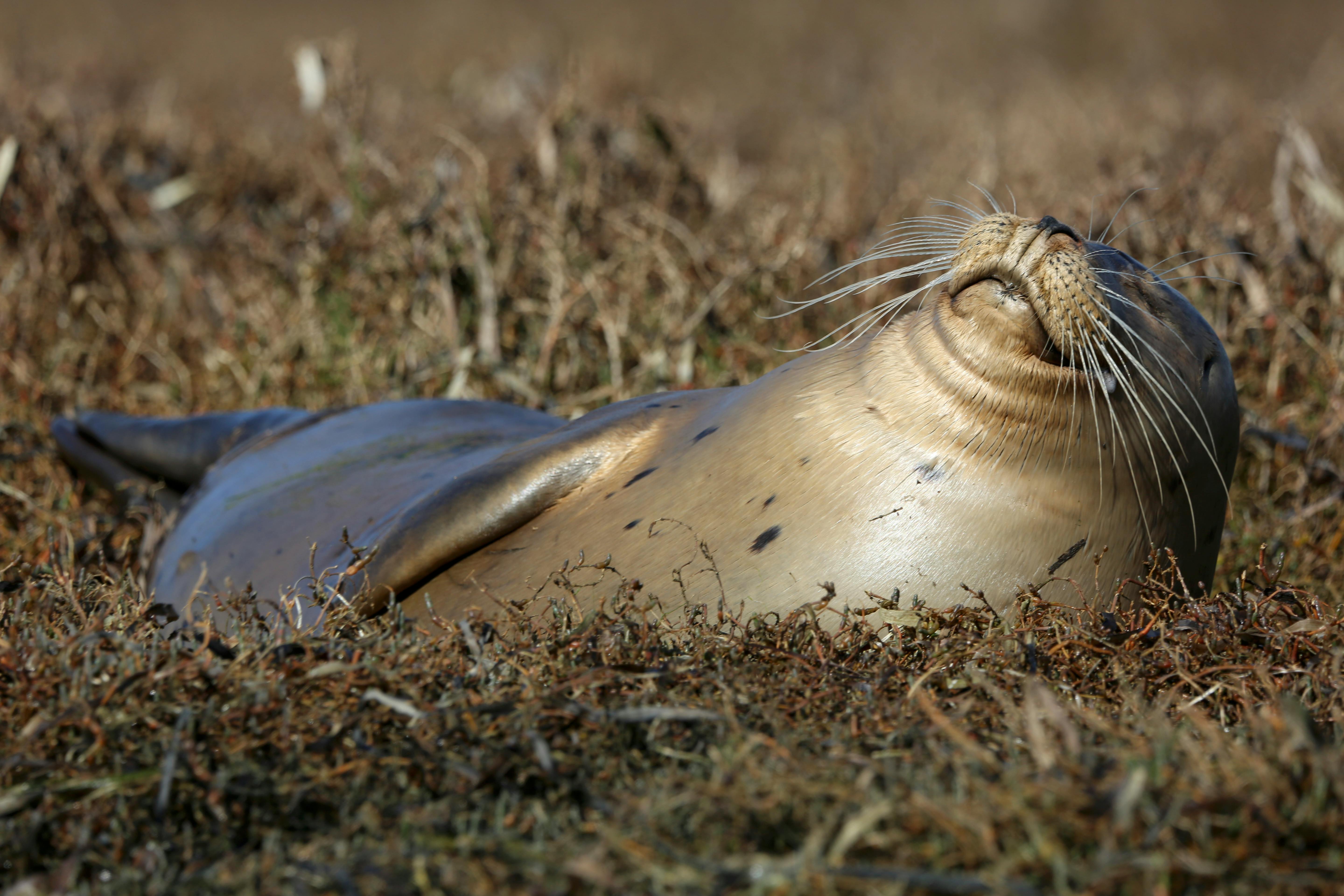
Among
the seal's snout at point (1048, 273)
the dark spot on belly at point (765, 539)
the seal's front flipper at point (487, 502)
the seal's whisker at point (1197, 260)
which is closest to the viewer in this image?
the seal's snout at point (1048, 273)

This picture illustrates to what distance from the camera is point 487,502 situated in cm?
275

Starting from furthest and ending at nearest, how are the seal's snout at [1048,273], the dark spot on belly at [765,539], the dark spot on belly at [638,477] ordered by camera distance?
the dark spot on belly at [638,477] → the dark spot on belly at [765,539] → the seal's snout at [1048,273]

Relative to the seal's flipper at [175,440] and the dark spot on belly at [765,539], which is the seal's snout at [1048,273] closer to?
the dark spot on belly at [765,539]

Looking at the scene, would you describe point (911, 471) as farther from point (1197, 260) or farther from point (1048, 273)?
point (1197, 260)

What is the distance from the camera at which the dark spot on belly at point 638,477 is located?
2.79 m

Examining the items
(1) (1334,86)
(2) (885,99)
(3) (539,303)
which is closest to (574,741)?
(3) (539,303)

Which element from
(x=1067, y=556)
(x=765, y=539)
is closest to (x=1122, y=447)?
(x=1067, y=556)

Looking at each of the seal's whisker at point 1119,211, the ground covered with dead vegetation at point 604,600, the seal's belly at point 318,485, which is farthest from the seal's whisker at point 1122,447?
the seal's belly at point 318,485

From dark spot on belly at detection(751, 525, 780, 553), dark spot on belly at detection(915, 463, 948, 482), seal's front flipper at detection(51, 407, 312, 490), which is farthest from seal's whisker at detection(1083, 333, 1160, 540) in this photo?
seal's front flipper at detection(51, 407, 312, 490)

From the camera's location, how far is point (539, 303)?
4.88 metres

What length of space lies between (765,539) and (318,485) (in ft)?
4.68

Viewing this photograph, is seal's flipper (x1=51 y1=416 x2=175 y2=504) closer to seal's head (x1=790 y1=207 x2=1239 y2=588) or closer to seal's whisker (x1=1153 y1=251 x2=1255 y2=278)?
seal's head (x1=790 y1=207 x2=1239 y2=588)

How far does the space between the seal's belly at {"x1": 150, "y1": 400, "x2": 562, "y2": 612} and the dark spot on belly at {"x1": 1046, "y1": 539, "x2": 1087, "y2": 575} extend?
1379 millimetres

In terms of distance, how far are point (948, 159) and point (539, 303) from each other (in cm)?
428
